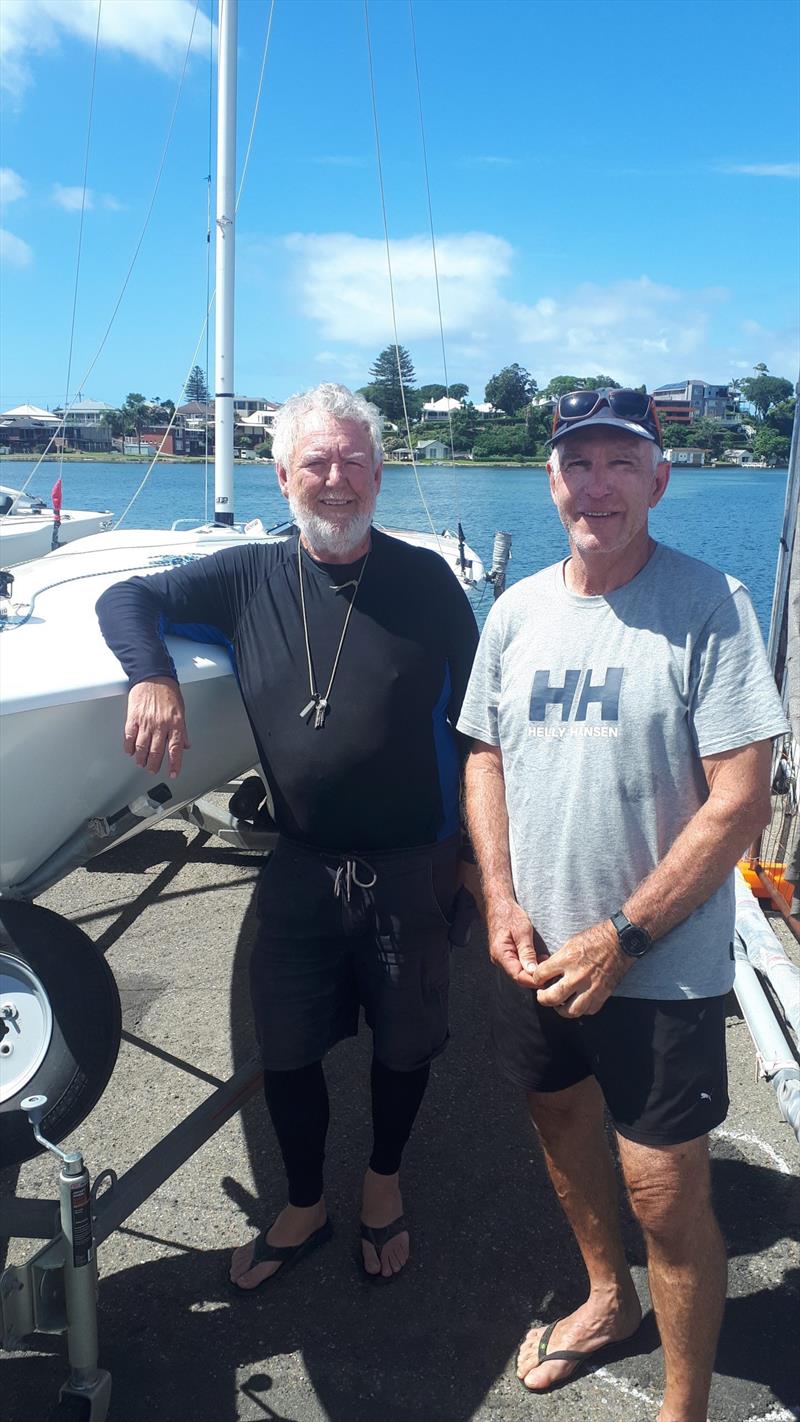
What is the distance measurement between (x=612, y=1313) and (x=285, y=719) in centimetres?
146

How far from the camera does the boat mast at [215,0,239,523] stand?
6.40 metres

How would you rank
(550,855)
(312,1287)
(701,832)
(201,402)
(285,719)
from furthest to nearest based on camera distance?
(201,402) → (312,1287) → (285,719) → (550,855) → (701,832)

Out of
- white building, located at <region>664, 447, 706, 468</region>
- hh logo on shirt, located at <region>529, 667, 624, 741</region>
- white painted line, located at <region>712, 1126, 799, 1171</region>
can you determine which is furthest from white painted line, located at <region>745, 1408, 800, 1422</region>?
white building, located at <region>664, 447, 706, 468</region>

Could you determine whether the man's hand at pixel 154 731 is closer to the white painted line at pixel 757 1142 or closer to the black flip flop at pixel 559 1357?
the black flip flop at pixel 559 1357

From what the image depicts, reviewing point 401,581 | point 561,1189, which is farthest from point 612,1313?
point 401,581

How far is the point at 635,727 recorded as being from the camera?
1752mm

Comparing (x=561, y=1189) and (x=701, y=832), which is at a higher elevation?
(x=701, y=832)

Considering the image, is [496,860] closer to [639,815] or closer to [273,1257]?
[639,815]

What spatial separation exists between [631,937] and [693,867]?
16 cm

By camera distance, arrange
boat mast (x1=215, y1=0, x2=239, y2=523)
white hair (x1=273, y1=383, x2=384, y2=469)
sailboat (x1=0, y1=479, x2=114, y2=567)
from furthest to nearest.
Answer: sailboat (x1=0, y1=479, x2=114, y2=567), boat mast (x1=215, y1=0, x2=239, y2=523), white hair (x1=273, y1=383, x2=384, y2=469)

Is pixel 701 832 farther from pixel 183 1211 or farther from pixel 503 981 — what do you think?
pixel 183 1211

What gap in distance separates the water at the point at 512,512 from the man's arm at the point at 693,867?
5.63m

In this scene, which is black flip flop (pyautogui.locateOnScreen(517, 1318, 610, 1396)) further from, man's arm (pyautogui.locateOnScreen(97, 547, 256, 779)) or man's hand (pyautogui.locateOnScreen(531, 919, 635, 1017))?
man's arm (pyautogui.locateOnScreen(97, 547, 256, 779))

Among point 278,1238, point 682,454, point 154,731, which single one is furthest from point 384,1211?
point 682,454
